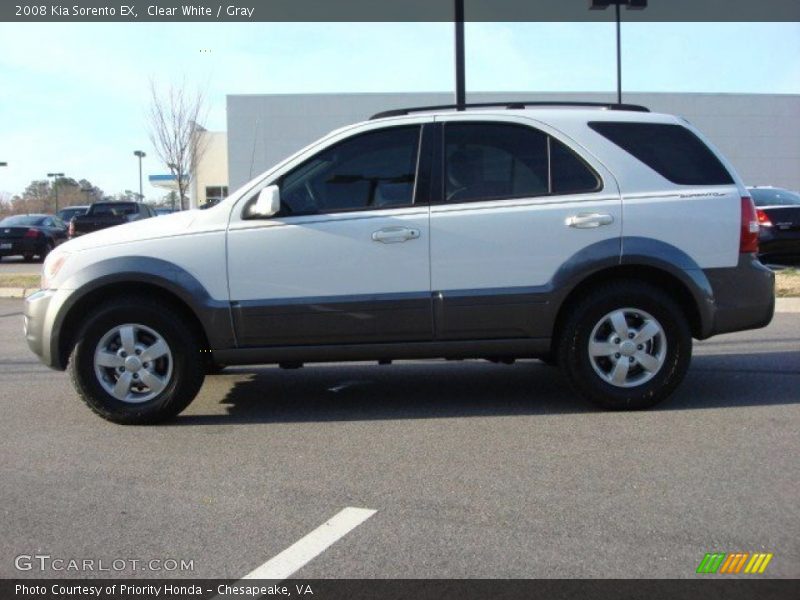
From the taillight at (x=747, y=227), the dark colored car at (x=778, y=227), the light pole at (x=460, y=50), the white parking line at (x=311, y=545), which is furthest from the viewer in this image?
the dark colored car at (x=778, y=227)

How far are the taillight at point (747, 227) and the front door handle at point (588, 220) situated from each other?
0.94 metres

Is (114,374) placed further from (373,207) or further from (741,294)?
(741,294)

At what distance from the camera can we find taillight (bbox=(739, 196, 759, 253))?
5.50 metres

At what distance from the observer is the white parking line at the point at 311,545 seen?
327cm

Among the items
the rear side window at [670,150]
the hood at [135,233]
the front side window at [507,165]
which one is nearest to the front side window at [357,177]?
the front side window at [507,165]

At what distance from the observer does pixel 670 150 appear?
5.64 metres

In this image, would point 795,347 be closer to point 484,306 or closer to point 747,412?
point 747,412

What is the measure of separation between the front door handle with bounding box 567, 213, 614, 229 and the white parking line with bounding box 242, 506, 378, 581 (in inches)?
98.7

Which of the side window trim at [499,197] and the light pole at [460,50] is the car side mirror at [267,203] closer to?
the side window trim at [499,197]

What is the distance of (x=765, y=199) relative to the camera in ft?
44.6

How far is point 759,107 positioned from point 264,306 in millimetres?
43049

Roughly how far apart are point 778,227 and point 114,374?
11185 mm

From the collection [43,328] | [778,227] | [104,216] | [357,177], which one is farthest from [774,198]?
[104,216]
